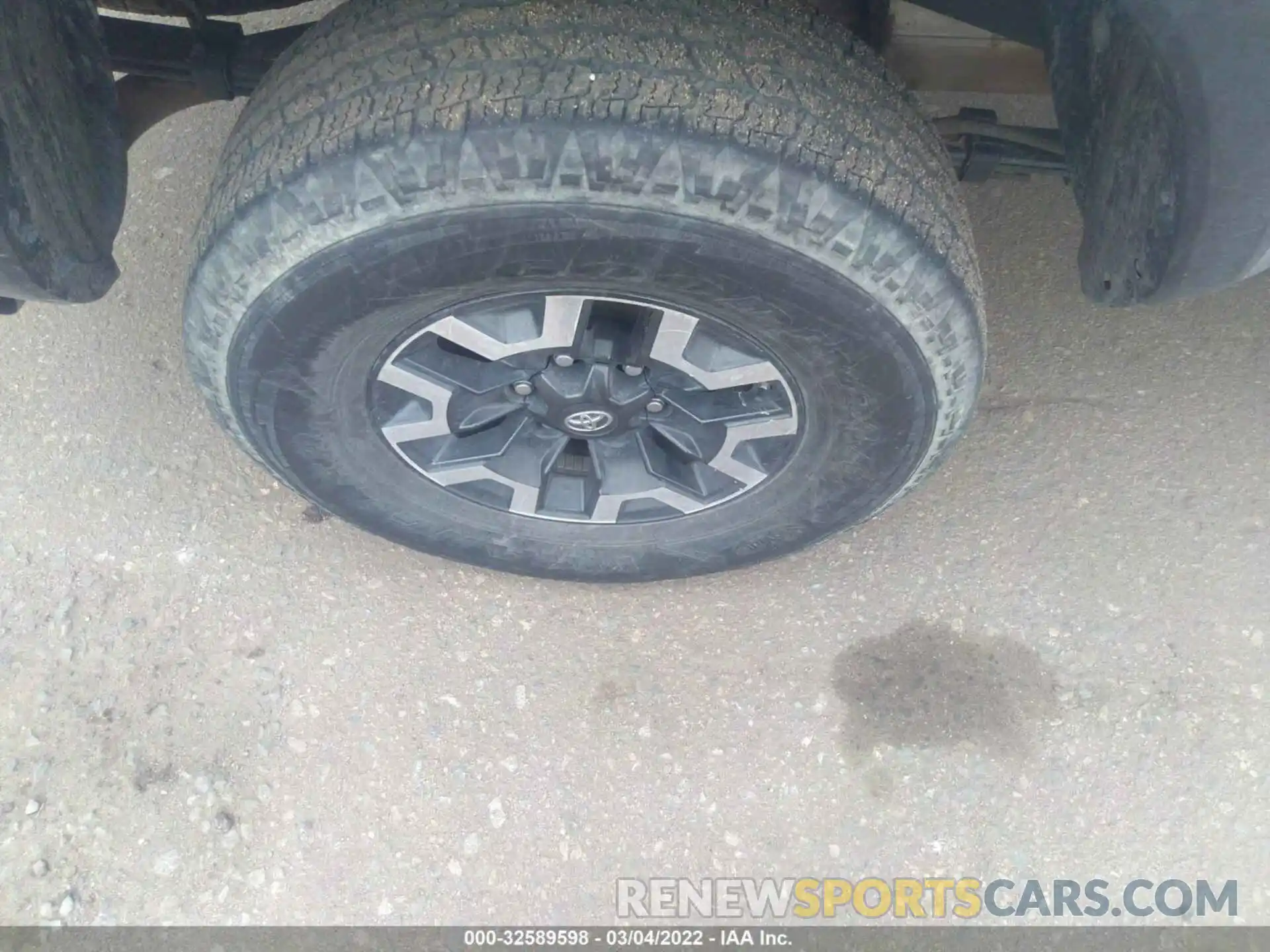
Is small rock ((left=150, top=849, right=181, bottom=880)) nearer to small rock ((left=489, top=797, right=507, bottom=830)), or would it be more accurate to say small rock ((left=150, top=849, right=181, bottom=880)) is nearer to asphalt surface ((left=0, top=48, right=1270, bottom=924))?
asphalt surface ((left=0, top=48, right=1270, bottom=924))

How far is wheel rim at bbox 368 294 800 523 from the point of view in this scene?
5.81 ft

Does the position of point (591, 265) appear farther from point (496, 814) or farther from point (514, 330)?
point (496, 814)

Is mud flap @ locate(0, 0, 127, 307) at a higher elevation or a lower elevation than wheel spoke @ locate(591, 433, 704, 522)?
higher

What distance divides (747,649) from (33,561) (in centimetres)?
170

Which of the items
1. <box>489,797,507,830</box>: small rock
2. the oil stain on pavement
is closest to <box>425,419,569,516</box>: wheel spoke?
<box>489,797,507,830</box>: small rock

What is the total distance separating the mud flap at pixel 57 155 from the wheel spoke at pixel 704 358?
3.36 feet

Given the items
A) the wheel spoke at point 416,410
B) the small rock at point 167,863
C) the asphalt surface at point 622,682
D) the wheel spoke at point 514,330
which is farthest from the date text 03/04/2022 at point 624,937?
the wheel spoke at point 514,330

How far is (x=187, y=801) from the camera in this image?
6.95ft

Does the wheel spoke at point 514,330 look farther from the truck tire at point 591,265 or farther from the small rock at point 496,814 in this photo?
the small rock at point 496,814

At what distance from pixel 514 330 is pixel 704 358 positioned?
0.34 meters

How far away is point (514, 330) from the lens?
178 cm

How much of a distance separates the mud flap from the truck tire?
0.23m

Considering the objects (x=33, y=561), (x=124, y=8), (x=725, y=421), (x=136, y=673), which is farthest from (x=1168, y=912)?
(x=124, y=8)

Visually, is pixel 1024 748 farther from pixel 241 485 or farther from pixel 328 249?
pixel 241 485
